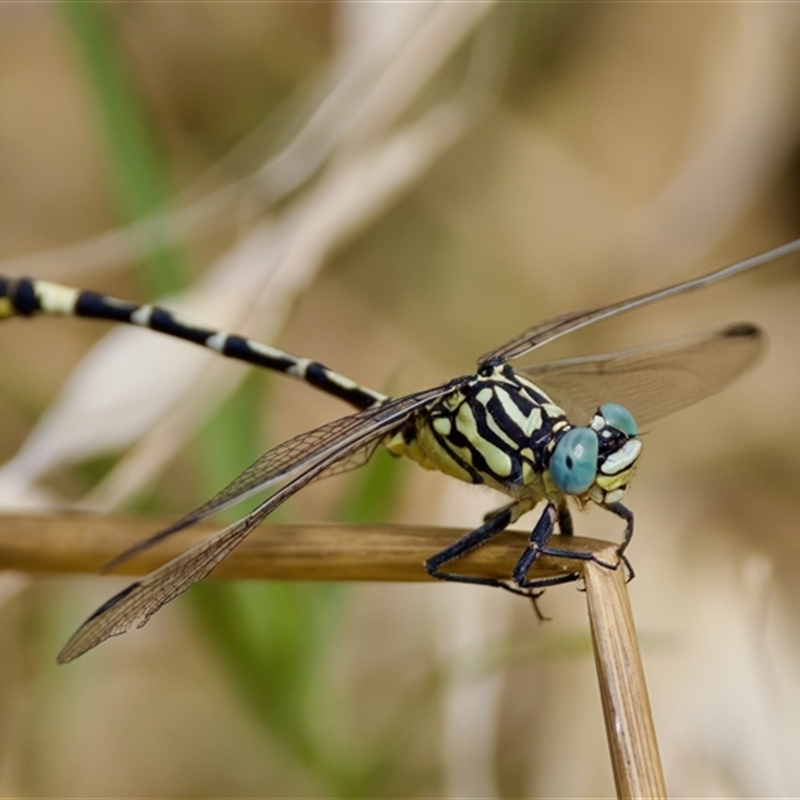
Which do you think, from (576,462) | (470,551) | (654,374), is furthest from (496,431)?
(654,374)

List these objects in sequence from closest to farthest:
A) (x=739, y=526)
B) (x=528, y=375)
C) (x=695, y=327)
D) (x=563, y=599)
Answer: (x=528, y=375) → (x=563, y=599) → (x=739, y=526) → (x=695, y=327)

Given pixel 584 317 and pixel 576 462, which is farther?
pixel 584 317

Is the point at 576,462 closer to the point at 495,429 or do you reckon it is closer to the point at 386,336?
the point at 495,429

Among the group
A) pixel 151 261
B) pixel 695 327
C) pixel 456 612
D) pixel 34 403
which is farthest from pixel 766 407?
pixel 34 403

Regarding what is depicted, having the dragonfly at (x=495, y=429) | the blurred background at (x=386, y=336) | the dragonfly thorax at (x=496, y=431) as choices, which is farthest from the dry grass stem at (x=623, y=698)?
the blurred background at (x=386, y=336)

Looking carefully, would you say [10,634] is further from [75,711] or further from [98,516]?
[98,516]

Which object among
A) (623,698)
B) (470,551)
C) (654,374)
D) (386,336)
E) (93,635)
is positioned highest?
(386,336)
